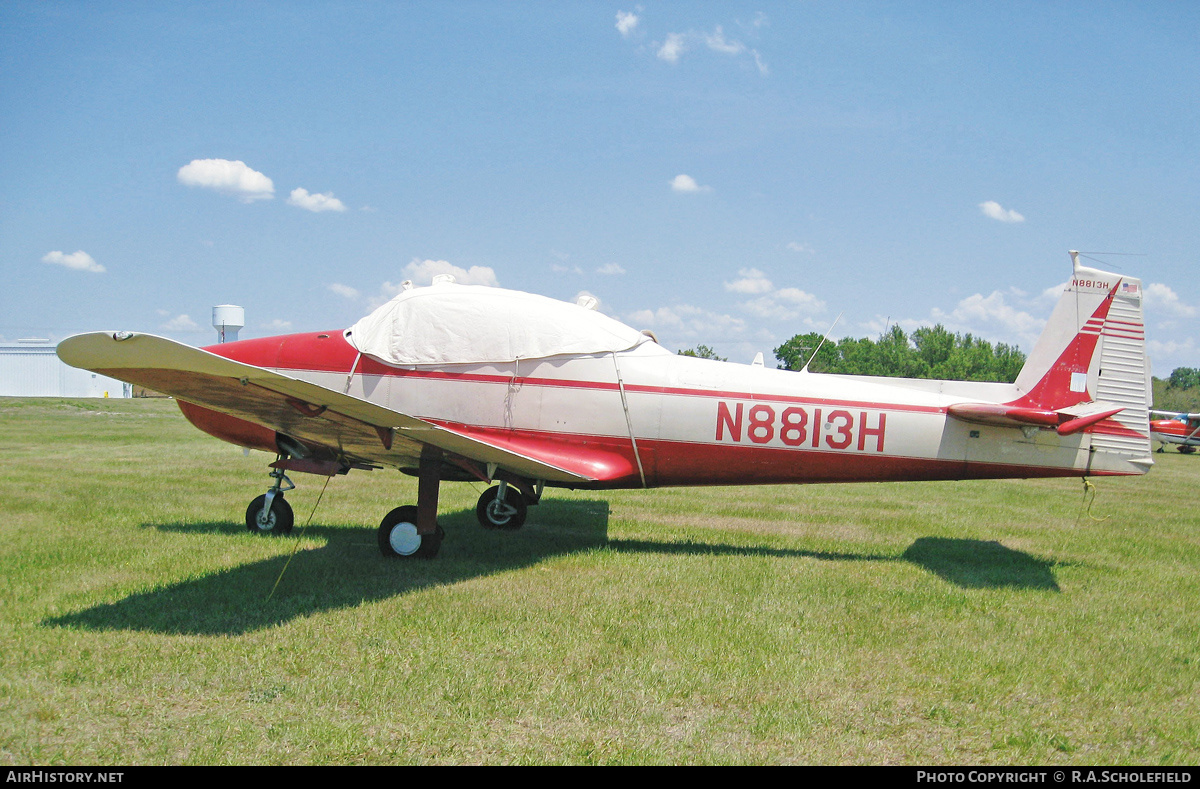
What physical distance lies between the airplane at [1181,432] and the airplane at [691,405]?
30.8m

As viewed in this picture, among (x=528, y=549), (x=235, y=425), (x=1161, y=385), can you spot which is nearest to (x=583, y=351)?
(x=528, y=549)

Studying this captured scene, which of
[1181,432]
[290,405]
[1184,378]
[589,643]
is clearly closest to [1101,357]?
[589,643]

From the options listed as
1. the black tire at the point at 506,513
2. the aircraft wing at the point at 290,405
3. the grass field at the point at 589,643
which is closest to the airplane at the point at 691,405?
the aircraft wing at the point at 290,405

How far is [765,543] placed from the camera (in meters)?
8.48

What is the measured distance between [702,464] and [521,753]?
444 centimetres

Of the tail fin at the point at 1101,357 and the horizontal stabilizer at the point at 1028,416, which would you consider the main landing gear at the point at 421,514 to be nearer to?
the horizontal stabilizer at the point at 1028,416

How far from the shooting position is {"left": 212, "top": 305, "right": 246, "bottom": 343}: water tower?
69562 millimetres

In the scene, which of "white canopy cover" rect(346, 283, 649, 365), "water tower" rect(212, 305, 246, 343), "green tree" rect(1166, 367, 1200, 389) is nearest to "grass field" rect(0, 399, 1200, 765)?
"white canopy cover" rect(346, 283, 649, 365)

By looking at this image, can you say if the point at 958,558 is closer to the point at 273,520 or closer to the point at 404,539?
the point at 404,539

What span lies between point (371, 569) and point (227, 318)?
72.2 m

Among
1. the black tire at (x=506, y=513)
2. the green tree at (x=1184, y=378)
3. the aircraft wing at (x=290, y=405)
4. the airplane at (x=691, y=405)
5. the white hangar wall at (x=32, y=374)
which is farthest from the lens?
the green tree at (x=1184, y=378)

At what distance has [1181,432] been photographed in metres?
33.0

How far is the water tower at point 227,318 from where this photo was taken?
228 ft
